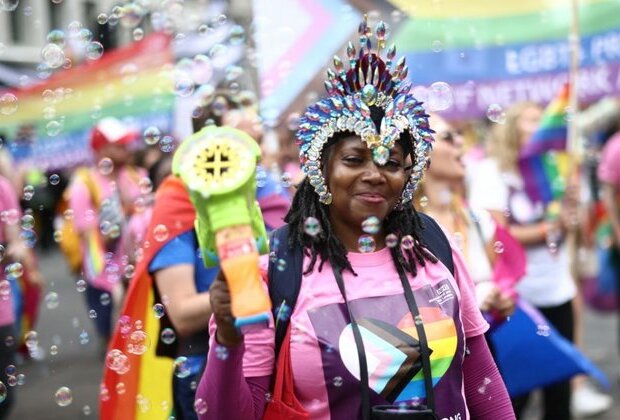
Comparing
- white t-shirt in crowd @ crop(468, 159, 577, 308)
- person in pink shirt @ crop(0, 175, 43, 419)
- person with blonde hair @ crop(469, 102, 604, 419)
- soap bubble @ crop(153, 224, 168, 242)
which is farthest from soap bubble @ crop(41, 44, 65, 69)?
white t-shirt in crowd @ crop(468, 159, 577, 308)

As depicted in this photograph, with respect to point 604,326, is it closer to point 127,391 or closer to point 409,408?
point 127,391

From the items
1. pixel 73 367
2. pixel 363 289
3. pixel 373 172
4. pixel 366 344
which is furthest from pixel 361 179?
pixel 73 367

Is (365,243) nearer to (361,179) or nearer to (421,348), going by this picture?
(361,179)

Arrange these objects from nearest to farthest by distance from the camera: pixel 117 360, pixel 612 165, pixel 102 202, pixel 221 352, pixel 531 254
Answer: pixel 221 352
pixel 117 360
pixel 531 254
pixel 612 165
pixel 102 202

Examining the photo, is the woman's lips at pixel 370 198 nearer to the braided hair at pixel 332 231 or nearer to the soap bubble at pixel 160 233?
the braided hair at pixel 332 231

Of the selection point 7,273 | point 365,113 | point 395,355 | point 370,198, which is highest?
point 365,113

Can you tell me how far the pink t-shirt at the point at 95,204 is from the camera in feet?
24.1

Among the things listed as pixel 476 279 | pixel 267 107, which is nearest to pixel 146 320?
pixel 476 279

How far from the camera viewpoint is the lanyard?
2443mm

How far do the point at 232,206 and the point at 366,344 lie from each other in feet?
1.80

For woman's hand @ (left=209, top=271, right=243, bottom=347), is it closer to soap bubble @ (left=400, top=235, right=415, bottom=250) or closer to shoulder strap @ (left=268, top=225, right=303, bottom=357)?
shoulder strap @ (left=268, top=225, right=303, bottom=357)

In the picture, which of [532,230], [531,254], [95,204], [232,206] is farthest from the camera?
[95,204]

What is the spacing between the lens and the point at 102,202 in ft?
25.2

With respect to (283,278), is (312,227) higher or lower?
higher
